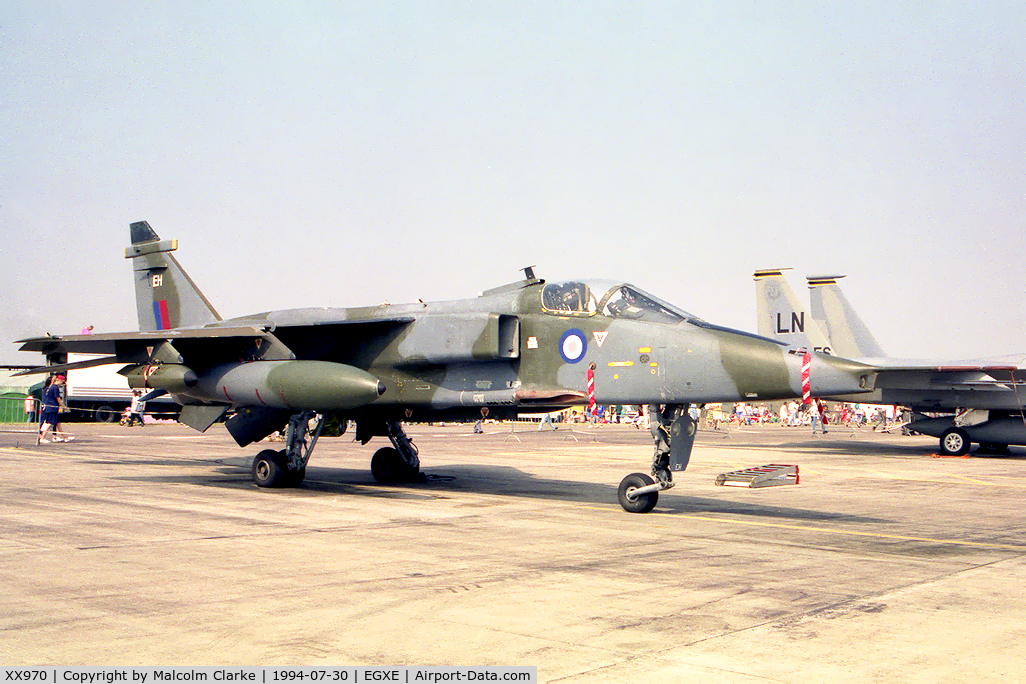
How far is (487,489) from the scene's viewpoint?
14594 mm

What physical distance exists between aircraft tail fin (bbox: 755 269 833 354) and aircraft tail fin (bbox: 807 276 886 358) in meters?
0.83

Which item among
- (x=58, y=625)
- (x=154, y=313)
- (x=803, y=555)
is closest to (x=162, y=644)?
(x=58, y=625)

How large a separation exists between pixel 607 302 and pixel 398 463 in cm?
580

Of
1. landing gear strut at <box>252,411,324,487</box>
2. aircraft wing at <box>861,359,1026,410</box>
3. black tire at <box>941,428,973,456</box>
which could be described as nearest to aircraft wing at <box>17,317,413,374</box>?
landing gear strut at <box>252,411,324,487</box>

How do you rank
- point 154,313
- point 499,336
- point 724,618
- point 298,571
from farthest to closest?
point 154,313 → point 499,336 → point 298,571 → point 724,618

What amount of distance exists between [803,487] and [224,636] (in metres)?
13.0

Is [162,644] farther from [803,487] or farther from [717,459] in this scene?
[717,459]

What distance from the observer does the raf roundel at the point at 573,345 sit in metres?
11.7

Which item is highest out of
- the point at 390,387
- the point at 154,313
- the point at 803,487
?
the point at 154,313

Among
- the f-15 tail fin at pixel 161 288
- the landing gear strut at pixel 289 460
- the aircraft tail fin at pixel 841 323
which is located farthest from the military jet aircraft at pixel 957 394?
the f-15 tail fin at pixel 161 288

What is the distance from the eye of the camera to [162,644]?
500cm

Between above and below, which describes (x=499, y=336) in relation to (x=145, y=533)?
above

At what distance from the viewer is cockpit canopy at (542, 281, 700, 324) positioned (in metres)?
11.4

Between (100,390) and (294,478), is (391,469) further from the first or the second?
(100,390)
